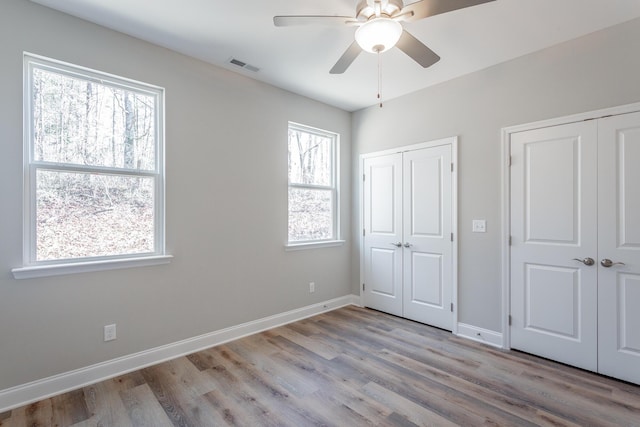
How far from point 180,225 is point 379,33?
2236 mm

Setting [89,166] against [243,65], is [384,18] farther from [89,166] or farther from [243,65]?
[89,166]

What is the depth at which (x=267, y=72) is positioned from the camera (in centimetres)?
316

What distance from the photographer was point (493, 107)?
304cm

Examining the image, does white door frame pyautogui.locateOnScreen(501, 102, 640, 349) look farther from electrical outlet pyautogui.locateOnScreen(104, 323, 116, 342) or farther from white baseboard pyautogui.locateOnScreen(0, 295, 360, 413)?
electrical outlet pyautogui.locateOnScreen(104, 323, 116, 342)

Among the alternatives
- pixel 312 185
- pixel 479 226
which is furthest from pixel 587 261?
pixel 312 185

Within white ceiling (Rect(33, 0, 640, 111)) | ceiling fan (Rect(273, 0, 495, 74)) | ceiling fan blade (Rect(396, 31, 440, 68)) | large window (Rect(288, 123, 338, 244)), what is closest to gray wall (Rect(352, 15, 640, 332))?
white ceiling (Rect(33, 0, 640, 111))

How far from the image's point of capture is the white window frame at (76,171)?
84.4 inches

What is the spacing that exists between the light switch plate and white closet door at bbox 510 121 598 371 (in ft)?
0.83

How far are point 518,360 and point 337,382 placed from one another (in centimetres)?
165

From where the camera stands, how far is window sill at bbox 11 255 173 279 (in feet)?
6.84

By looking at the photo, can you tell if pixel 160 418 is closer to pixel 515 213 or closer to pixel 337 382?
pixel 337 382

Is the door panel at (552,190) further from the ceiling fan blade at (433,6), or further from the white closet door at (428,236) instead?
the ceiling fan blade at (433,6)

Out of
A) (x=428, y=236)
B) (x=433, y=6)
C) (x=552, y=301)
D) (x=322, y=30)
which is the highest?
(x=322, y=30)

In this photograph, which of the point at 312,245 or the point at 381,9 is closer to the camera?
the point at 381,9
